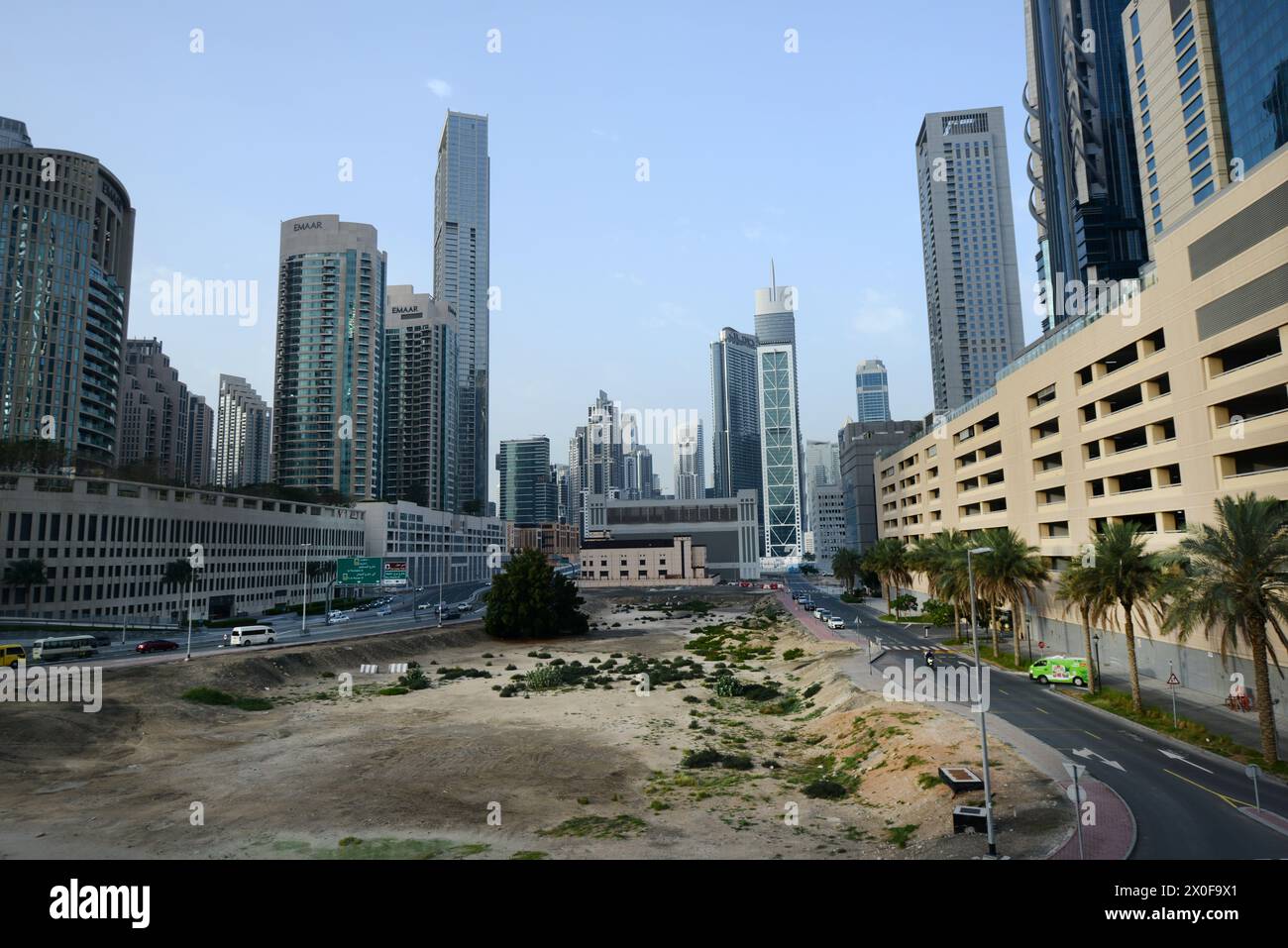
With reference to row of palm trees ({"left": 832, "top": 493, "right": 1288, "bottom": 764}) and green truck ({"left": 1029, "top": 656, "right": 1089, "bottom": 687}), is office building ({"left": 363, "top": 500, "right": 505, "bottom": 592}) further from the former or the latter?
green truck ({"left": 1029, "top": 656, "right": 1089, "bottom": 687})

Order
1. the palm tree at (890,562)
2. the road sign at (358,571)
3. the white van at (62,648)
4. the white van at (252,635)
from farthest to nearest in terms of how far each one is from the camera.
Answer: the road sign at (358,571) < the palm tree at (890,562) < the white van at (252,635) < the white van at (62,648)

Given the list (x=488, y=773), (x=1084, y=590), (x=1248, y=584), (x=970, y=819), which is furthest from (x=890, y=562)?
(x=970, y=819)

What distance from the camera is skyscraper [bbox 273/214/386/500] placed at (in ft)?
641

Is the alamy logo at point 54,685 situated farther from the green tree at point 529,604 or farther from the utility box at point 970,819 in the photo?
the utility box at point 970,819

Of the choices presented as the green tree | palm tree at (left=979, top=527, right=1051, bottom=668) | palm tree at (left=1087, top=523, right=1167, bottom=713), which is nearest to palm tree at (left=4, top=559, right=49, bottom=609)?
the green tree

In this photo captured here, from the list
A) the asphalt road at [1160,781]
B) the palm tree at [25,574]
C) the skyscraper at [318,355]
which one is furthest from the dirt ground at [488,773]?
the skyscraper at [318,355]

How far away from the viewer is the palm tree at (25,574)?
7875cm

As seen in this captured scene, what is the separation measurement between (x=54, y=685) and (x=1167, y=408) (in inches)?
3100

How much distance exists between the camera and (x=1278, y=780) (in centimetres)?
2802

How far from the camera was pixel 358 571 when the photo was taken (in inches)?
3974

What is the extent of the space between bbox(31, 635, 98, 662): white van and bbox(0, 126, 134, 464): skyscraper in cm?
8175
